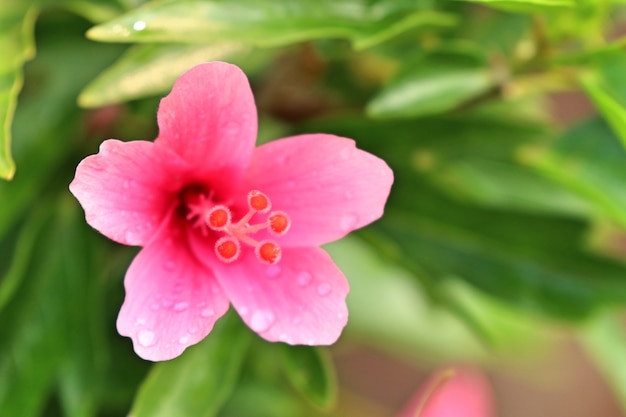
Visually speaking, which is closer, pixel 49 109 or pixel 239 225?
pixel 239 225

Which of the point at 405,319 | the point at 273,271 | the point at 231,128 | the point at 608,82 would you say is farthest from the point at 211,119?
the point at 405,319

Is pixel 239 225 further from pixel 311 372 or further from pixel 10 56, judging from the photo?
pixel 10 56

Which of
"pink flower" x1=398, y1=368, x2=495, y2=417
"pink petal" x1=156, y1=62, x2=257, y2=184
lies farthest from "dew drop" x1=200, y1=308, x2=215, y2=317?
"pink flower" x1=398, y1=368, x2=495, y2=417

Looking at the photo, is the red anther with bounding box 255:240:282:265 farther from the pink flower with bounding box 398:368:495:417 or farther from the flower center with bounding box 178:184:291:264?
the pink flower with bounding box 398:368:495:417

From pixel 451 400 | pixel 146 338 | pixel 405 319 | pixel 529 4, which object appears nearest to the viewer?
pixel 146 338

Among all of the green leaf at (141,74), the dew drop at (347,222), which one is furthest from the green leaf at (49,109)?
the dew drop at (347,222)

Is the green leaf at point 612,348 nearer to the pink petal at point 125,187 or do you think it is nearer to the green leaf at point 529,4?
the green leaf at point 529,4

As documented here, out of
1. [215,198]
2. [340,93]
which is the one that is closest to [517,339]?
[340,93]
